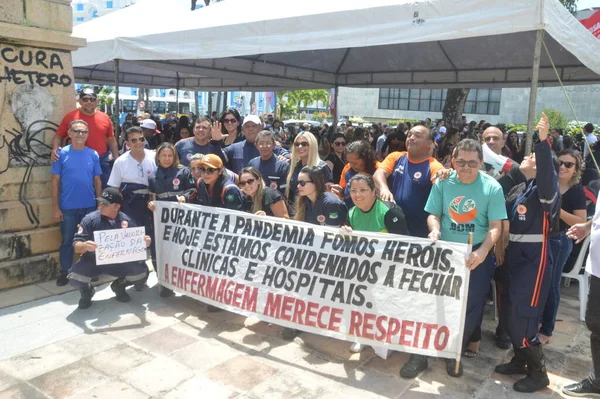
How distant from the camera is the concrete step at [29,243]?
508 centimetres

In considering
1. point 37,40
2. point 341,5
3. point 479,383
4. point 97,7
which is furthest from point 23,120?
point 97,7

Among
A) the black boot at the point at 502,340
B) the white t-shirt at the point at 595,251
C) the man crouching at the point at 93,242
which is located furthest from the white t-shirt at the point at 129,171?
the white t-shirt at the point at 595,251

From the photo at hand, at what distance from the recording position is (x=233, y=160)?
5844 mm

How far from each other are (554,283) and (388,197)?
1.56 metres

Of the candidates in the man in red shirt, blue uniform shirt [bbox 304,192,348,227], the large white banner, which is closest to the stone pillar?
the man in red shirt

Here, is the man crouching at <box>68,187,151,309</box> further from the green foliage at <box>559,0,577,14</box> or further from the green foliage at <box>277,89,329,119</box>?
the green foliage at <box>277,89,329,119</box>

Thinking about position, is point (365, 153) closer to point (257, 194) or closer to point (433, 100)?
point (257, 194)

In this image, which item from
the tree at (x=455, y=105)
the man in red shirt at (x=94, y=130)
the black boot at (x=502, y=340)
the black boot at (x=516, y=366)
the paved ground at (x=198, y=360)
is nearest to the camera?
the paved ground at (x=198, y=360)

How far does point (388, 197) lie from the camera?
155 inches

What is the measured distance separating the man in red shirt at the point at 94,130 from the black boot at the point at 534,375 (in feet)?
16.3

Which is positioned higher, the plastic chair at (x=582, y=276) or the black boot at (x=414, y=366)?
the plastic chair at (x=582, y=276)

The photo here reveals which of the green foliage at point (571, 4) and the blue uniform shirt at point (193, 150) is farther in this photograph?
the green foliage at point (571, 4)

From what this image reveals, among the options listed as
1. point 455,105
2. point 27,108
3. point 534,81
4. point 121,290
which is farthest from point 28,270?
point 455,105

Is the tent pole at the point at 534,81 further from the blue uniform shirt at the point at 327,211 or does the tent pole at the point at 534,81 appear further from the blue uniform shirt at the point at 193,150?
the blue uniform shirt at the point at 193,150
